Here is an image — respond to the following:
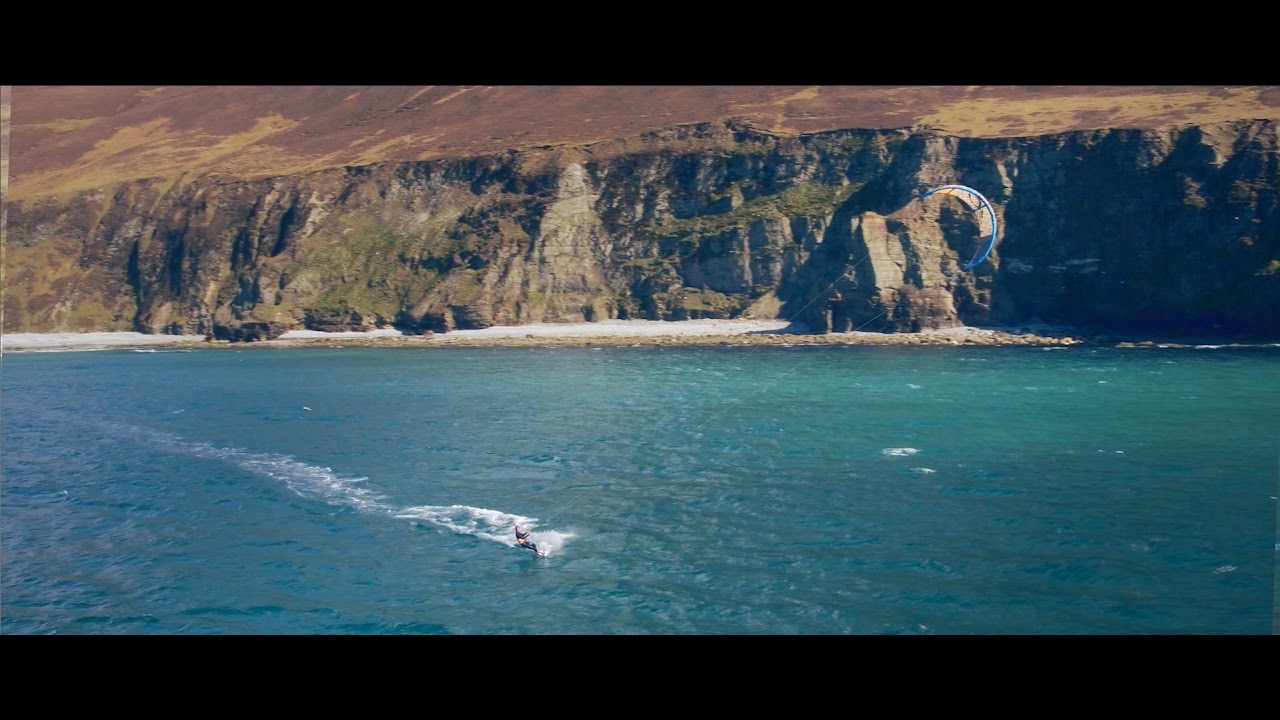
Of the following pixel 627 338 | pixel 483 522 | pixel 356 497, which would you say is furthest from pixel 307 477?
pixel 627 338

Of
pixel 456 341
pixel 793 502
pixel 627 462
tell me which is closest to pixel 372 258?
pixel 456 341

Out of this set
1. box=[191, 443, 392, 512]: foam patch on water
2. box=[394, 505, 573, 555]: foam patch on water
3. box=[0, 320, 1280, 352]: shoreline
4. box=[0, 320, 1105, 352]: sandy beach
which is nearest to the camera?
box=[394, 505, 573, 555]: foam patch on water

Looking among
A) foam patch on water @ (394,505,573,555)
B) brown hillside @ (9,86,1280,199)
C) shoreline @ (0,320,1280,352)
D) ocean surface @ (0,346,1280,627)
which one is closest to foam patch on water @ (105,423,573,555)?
foam patch on water @ (394,505,573,555)

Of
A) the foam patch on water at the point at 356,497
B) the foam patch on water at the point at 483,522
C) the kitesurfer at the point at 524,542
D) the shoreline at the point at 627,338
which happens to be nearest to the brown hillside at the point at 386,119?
the shoreline at the point at 627,338

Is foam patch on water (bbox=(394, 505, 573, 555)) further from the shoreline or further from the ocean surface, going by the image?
the shoreline

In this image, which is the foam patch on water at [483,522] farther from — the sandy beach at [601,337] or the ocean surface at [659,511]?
the sandy beach at [601,337]

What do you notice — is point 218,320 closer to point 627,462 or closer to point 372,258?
point 372,258
